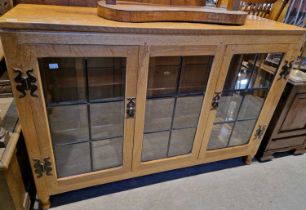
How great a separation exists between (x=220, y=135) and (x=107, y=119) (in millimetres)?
772

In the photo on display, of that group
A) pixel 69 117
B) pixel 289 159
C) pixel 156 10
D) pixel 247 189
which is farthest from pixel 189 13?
pixel 289 159

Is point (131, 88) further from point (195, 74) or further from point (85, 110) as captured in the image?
point (195, 74)

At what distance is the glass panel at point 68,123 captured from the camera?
1014 mm

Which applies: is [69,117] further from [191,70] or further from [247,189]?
[247,189]

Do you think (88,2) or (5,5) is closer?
(5,5)

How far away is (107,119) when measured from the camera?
3.70 ft

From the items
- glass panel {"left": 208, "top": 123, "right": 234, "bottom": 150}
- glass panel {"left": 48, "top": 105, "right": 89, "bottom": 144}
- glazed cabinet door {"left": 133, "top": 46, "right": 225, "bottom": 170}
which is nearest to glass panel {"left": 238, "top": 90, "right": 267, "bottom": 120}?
glass panel {"left": 208, "top": 123, "right": 234, "bottom": 150}

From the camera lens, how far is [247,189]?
1479mm

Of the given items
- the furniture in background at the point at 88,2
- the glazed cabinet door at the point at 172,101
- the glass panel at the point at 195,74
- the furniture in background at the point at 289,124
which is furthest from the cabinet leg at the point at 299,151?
the furniture in background at the point at 88,2

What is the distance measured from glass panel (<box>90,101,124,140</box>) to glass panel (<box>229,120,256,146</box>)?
0.79m

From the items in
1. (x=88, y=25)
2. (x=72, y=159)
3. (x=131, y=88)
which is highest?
(x=88, y=25)

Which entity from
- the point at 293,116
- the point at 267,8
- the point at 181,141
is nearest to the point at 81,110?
the point at 181,141

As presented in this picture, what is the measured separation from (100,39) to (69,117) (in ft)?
1.36

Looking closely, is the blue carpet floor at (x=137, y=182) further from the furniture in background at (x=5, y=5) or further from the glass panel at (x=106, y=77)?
the furniture in background at (x=5, y=5)
